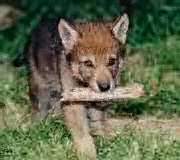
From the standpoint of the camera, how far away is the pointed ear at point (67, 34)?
4.44m

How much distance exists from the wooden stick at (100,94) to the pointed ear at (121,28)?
654mm

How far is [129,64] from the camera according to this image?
5840mm

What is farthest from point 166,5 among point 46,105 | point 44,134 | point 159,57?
point 44,134

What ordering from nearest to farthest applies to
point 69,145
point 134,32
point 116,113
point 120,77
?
point 69,145 → point 116,113 → point 120,77 → point 134,32

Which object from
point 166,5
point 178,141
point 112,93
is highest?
point 166,5

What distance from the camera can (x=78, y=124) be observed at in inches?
177

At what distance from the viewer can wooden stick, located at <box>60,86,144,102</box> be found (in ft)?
14.0

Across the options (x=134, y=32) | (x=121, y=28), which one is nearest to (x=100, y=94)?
(x=121, y=28)

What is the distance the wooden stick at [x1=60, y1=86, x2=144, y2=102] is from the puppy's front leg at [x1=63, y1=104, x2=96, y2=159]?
19 cm

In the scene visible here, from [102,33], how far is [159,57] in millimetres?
1414

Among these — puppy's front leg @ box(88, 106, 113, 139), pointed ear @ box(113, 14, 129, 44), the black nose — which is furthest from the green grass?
pointed ear @ box(113, 14, 129, 44)

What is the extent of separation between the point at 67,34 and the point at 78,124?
0.99 metres

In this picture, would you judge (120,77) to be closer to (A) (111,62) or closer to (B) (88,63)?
(A) (111,62)

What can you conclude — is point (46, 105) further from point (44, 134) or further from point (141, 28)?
point (141, 28)
